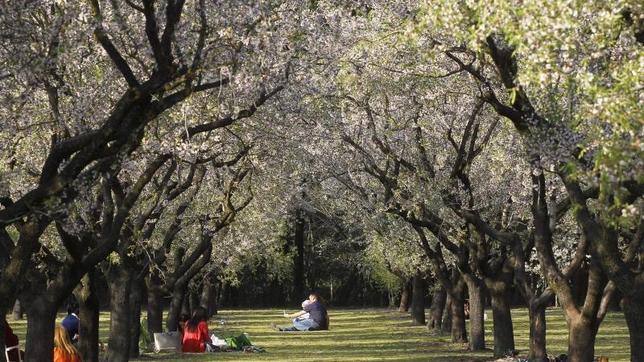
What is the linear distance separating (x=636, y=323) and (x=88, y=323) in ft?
32.8

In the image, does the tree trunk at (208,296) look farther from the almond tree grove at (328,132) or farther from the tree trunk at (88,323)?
the tree trunk at (88,323)

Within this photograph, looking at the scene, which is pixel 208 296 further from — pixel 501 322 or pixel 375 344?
pixel 501 322

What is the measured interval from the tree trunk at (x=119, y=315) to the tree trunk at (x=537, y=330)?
815 centimetres

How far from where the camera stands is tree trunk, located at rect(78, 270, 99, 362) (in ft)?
76.7

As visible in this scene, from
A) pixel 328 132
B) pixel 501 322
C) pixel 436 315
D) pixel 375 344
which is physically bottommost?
pixel 375 344

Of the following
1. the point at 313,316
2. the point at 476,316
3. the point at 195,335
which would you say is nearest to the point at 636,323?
the point at 476,316

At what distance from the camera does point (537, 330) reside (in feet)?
84.5

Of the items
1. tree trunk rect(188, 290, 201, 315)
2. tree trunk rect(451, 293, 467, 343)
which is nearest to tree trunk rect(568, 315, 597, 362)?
tree trunk rect(451, 293, 467, 343)

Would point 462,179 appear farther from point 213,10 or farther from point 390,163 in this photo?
point 213,10

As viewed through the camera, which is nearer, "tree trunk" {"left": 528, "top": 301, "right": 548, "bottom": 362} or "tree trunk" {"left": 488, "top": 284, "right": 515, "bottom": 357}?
"tree trunk" {"left": 528, "top": 301, "right": 548, "bottom": 362}

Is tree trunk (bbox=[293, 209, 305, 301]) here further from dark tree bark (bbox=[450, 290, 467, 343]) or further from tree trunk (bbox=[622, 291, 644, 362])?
tree trunk (bbox=[622, 291, 644, 362])

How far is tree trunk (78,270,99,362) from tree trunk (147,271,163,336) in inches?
549

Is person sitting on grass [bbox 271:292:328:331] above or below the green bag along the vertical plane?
above

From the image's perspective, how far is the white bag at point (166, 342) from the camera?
123 ft
